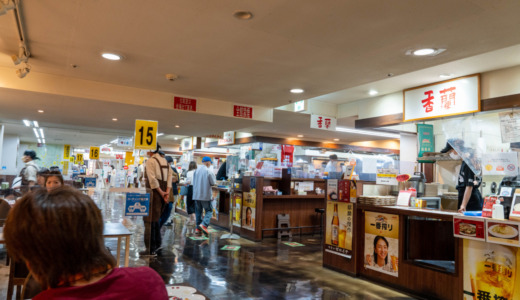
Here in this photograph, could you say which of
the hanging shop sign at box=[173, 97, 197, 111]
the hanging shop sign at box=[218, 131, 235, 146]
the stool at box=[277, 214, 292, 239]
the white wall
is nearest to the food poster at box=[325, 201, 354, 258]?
the stool at box=[277, 214, 292, 239]

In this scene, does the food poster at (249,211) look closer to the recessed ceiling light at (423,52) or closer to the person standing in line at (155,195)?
the person standing in line at (155,195)

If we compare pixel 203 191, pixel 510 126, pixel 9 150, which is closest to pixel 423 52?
pixel 510 126

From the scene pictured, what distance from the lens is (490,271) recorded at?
3.21 metres

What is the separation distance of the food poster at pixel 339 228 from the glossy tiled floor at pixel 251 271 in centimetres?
33

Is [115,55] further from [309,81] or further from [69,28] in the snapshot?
[309,81]

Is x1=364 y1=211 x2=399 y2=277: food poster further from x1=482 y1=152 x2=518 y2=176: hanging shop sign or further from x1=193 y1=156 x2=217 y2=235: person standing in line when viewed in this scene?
x1=193 y1=156 x2=217 y2=235: person standing in line

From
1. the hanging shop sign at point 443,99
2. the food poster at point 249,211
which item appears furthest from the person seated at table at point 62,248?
the hanging shop sign at point 443,99

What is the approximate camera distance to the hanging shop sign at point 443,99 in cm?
568

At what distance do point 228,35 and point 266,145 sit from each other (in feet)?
29.9

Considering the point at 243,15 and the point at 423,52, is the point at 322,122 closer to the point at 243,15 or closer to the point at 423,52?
the point at 423,52

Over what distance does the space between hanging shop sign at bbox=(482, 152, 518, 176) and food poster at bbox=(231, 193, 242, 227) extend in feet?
15.7

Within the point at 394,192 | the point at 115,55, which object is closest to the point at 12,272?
the point at 115,55

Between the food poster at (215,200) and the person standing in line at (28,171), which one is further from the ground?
the person standing in line at (28,171)

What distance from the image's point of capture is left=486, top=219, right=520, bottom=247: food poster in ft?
9.91
